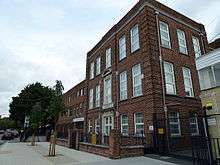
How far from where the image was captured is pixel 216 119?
10289 mm

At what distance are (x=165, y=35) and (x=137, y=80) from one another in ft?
15.1

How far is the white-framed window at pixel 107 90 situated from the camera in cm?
2156

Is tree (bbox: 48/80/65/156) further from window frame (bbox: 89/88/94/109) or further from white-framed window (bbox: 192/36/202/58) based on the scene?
white-framed window (bbox: 192/36/202/58)

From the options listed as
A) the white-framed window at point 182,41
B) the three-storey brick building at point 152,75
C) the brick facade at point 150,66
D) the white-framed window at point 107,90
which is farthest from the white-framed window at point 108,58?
the white-framed window at point 182,41

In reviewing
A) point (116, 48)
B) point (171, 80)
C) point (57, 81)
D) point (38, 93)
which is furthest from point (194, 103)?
point (38, 93)

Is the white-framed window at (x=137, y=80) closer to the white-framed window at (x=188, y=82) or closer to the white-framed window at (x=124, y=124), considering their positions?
the white-framed window at (x=124, y=124)

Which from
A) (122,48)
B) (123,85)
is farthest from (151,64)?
(122,48)

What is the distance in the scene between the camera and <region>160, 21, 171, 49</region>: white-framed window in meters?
17.7

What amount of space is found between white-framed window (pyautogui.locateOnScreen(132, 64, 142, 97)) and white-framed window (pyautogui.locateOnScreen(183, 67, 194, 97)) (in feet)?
13.1

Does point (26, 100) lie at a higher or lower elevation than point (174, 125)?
higher

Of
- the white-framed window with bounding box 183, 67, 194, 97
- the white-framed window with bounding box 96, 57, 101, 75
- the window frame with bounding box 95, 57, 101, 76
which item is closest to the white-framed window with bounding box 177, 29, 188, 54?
the white-framed window with bounding box 183, 67, 194, 97

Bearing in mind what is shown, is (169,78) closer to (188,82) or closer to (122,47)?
(188,82)

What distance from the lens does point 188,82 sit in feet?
59.8

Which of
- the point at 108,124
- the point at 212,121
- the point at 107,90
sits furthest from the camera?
the point at 107,90
